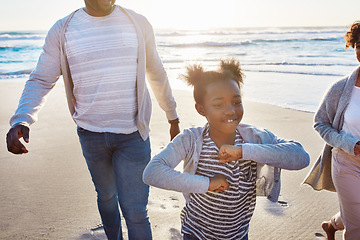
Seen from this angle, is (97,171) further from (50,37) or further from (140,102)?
(50,37)

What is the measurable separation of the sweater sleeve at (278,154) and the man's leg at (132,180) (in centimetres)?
84

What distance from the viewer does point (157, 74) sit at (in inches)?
100

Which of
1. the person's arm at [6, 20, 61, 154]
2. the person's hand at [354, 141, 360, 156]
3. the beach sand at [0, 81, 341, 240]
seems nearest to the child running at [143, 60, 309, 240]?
the person's hand at [354, 141, 360, 156]

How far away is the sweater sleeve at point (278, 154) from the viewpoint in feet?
5.54

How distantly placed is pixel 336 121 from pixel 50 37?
207cm

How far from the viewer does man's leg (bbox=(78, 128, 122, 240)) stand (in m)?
2.25

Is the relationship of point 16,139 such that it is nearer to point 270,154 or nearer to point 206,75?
point 206,75

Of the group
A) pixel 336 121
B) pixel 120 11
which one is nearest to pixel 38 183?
pixel 120 11

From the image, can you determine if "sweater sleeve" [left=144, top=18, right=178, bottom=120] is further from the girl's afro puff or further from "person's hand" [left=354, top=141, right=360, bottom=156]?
"person's hand" [left=354, top=141, right=360, bottom=156]

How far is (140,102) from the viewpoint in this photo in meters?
2.25

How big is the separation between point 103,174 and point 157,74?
2.74ft

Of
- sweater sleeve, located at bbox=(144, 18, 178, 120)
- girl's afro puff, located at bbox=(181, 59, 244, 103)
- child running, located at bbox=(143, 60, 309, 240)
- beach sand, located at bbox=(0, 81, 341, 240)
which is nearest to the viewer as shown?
child running, located at bbox=(143, 60, 309, 240)

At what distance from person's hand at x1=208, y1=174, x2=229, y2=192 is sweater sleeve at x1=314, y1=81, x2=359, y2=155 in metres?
1.03

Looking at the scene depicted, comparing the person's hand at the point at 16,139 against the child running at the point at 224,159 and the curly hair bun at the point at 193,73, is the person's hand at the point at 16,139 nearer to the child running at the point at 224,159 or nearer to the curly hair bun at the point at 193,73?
the child running at the point at 224,159
